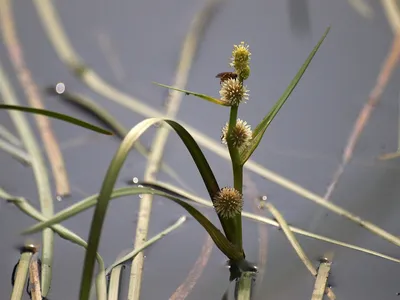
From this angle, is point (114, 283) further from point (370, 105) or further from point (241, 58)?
point (370, 105)

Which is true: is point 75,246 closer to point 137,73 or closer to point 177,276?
point 177,276

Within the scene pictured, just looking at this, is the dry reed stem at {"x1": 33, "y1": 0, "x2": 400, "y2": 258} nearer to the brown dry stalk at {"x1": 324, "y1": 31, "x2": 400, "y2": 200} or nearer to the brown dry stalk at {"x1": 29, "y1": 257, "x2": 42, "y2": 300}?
the brown dry stalk at {"x1": 324, "y1": 31, "x2": 400, "y2": 200}

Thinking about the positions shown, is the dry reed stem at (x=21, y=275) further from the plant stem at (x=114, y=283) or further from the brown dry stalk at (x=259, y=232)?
the brown dry stalk at (x=259, y=232)

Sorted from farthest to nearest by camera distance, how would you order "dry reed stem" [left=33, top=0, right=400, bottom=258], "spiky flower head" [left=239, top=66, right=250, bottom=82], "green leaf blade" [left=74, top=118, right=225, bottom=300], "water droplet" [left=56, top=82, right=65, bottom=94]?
"water droplet" [left=56, top=82, right=65, bottom=94] → "dry reed stem" [left=33, top=0, right=400, bottom=258] → "spiky flower head" [left=239, top=66, right=250, bottom=82] → "green leaf blade" [left=74, top=118, right=225, bottom=300]

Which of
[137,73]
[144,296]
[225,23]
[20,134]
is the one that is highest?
[225,23]

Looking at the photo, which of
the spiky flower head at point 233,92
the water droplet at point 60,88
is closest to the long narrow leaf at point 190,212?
the spiky flower head at point 233,92

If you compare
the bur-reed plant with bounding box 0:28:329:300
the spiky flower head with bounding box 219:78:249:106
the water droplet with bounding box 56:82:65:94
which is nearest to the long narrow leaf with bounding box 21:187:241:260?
the bur-reed plant with bounding box 0:28:329:300

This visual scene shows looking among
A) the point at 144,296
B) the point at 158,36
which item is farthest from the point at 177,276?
the point at 158,36
